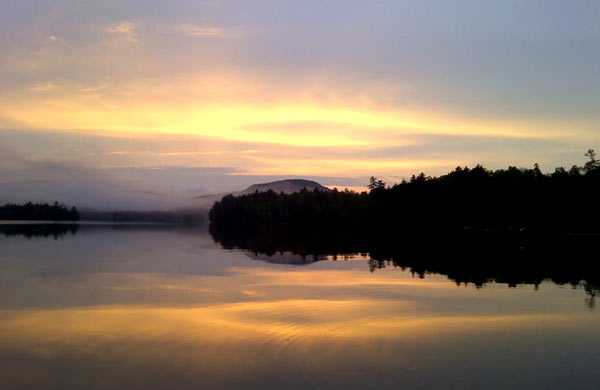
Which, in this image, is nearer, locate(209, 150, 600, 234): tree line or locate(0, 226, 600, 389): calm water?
locate(0, 226, 600, 389): calm water

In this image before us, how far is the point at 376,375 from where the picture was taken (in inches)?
453

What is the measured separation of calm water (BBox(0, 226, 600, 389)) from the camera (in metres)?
11.4

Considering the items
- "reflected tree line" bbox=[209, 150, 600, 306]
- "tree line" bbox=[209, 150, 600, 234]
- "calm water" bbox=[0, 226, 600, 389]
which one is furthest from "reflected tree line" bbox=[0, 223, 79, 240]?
"calm water" bbox=[0, 226, 600, 389]

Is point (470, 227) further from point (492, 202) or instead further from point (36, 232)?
point (36, 232)

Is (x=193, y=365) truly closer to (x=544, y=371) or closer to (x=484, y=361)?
(x=484, y=361)

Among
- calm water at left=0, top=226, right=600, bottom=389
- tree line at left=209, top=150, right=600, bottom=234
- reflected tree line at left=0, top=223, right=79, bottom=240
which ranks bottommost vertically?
reflected tree line at left=0, top=223, right=79, bottom=240

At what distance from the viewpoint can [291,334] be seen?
15.1 metres

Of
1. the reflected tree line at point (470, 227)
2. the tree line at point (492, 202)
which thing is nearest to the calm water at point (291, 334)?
the reflected tree line at point (470, 227)

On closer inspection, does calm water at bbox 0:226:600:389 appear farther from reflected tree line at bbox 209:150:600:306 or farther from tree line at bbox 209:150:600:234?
tree line at bbox 209:150:600:234

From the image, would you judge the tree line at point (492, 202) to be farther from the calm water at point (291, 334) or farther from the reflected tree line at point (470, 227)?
the calm water at point (291, 334)

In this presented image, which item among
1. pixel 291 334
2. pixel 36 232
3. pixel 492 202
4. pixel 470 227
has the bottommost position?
pixel 36 232

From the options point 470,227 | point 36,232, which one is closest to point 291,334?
point 470,227

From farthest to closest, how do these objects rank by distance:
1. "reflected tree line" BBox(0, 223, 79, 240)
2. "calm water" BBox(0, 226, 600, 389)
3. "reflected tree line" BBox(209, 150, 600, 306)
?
1. "reflected tree line" BBox(0, 223, 79, 240)
2. "reflected tree line" BBox(209, 150, 600, 306)
3. "calm water" BBox(0, 226, 600, 389)

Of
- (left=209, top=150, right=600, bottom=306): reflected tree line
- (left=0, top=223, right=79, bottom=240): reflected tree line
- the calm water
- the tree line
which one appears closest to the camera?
the calm water
